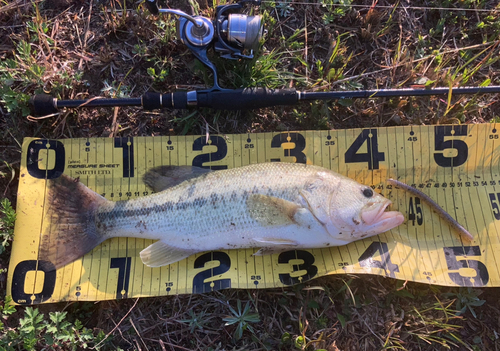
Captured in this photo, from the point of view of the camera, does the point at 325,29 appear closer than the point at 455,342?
No

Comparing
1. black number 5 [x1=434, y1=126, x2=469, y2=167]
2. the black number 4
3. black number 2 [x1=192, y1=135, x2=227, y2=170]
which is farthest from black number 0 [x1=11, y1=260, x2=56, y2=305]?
black number 5 [x1=434, y1=126, x2=469, y2=167]

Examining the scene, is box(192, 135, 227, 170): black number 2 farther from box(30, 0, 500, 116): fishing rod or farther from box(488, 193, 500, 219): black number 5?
box(488, 193, 500, 219): black number 5

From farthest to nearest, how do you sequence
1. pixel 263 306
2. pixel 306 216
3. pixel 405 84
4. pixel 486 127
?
1. pixel 405 84
2. pixel 486 127
3. pixel 263 306
4. pixel 306 216

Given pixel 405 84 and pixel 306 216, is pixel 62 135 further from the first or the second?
pixel 405 84

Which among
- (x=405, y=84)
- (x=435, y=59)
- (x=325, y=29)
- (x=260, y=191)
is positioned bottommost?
(x=260, y=191)

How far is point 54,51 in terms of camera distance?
325 cm

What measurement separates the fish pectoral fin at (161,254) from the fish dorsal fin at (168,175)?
0.56 m

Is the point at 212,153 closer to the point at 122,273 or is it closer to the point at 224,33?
the point at 224,33

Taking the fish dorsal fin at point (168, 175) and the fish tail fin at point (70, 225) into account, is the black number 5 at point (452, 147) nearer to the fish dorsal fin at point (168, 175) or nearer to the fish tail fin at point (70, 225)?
the fish dorsal fin at point (168, 175)

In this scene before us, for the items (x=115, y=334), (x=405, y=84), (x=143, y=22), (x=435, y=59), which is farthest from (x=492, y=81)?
(x=115, y=334)

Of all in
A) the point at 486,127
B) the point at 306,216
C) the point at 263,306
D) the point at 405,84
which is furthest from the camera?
the point at 405,84

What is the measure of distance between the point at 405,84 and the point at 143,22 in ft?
9.78

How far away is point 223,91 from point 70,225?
1955mm

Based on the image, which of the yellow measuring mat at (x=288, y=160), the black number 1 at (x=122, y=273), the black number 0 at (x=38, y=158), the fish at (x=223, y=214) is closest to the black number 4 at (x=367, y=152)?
the yellow measuring mat at (x=288, y=160)
